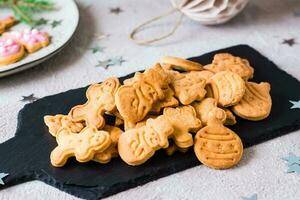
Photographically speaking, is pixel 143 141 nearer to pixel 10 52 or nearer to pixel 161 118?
pixel 161 118

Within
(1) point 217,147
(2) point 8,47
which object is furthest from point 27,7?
(1) point 217,147

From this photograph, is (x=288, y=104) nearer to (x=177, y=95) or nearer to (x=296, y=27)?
(x=177, y=95)

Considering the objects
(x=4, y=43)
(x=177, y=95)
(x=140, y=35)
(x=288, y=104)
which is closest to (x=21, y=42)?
(x=4, y=43)

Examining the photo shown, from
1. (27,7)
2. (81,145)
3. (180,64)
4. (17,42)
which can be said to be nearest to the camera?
(81,145)

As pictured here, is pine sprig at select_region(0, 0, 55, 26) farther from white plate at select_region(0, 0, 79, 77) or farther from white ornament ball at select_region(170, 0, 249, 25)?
white ornament ball at select_region(170, 0, 249, 25)

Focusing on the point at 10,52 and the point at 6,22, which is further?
the point at 6,22

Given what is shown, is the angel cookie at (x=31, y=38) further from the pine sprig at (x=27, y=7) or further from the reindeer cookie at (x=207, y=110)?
the reindeer cookie at (x=207, y=110)
